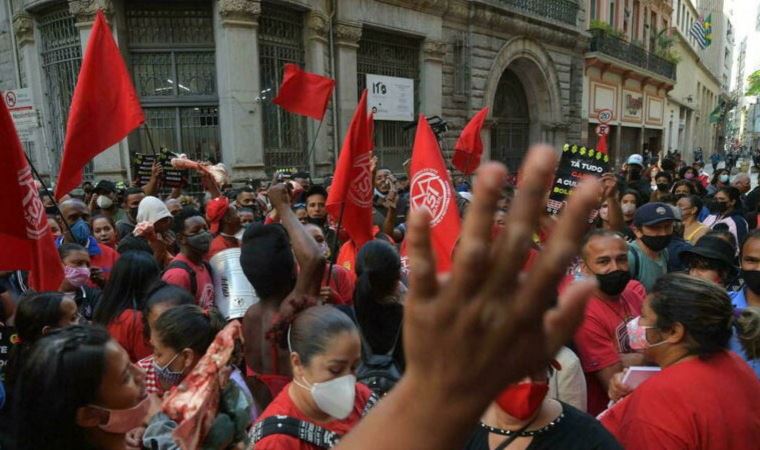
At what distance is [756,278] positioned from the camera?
9.09 ft

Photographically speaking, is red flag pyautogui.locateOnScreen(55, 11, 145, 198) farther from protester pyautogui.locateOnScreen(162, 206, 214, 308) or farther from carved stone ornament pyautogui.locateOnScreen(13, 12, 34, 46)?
carved stone ornament pyautogui.locateOnScreen(13, 12, 34, 46)

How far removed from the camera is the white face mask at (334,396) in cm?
A: 177

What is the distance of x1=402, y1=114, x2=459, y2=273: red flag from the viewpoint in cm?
329

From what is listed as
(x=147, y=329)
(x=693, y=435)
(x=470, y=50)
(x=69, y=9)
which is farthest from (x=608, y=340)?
(x=470, y=50)

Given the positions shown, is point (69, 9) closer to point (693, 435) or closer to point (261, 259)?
point (261, 259)

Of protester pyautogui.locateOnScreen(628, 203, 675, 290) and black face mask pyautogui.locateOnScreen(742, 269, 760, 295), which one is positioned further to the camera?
protester pyautogui.locateOnScreen(628, 203, 675, 290)

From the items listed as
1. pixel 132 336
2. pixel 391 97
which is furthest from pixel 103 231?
pixel 391 97

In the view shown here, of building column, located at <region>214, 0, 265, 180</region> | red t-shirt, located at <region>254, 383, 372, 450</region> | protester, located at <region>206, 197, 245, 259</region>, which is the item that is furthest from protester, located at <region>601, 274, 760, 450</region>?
building column, located at <region>214, 0, 265, 180</region>

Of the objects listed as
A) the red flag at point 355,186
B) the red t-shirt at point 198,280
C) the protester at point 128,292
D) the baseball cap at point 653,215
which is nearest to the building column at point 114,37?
the red t-shirt at point 198,280

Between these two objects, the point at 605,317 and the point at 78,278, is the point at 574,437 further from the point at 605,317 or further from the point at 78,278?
the point at 78,278

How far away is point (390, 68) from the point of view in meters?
13.1

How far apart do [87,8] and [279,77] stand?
11.2 feet

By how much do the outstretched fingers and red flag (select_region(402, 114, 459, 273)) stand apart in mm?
2359

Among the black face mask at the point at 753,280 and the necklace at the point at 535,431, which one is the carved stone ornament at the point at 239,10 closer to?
the black face mask at the point at 753,280
